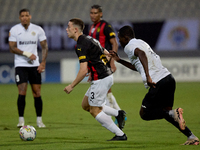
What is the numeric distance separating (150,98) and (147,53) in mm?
600

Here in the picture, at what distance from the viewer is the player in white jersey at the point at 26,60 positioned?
6973 millimetres

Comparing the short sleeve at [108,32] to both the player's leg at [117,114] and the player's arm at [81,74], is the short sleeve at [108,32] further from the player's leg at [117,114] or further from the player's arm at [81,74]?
the player's arm at [81,74]

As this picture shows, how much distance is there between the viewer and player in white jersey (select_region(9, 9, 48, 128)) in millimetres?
6973

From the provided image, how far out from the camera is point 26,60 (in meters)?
7.11

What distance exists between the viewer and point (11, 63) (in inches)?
723

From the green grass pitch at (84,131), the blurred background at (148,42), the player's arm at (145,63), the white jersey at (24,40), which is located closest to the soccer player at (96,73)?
the green grass pitch at (84,131)

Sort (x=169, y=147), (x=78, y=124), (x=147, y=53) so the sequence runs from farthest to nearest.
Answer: (x=78, y=124), (x=147, y=53), (x=169, y=147)

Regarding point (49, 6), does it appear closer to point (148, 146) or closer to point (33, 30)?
point (33, 30)

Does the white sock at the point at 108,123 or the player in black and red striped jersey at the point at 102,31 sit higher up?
the player in black and red striped jersey at the point at 102,31

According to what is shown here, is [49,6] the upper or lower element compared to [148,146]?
upper

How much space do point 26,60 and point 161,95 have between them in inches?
120

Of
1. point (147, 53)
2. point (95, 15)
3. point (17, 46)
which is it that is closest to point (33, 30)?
point (17, 46)

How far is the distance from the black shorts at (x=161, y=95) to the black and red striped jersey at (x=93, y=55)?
2.38 ft

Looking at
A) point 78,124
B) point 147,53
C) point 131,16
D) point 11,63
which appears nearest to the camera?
point 147,53
